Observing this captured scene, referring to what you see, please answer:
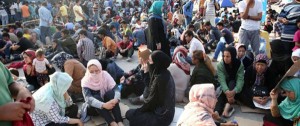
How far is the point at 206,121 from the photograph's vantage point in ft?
8.61

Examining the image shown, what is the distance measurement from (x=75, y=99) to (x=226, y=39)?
3.68 m

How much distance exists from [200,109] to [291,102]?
1202 millimetres

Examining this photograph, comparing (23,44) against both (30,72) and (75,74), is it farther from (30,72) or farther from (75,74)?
(75,74)

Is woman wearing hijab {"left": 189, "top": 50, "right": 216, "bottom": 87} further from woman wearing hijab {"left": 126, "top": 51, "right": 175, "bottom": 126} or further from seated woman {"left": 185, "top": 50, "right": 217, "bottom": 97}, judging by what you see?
woman wearing hijab {"left": 126, "top": 51, "right": 175, "bottom": 126}

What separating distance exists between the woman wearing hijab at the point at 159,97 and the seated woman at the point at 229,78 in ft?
2.93

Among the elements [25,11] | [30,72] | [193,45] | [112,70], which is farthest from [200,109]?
[25,11]

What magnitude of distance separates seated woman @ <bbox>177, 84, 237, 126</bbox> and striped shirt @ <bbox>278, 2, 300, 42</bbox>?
2302 millimetres

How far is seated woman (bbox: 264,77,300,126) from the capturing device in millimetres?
3262

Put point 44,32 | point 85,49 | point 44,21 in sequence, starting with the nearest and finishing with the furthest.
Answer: point 85,49 < point 44,21 < point 44,32

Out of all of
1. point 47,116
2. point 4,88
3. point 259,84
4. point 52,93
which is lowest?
point 259,84

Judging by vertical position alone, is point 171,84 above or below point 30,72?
above

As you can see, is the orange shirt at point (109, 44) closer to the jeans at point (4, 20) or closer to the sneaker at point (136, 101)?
the sneaker at point (136, 101)

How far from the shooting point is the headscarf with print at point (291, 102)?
3.24 m

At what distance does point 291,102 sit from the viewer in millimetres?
3348
